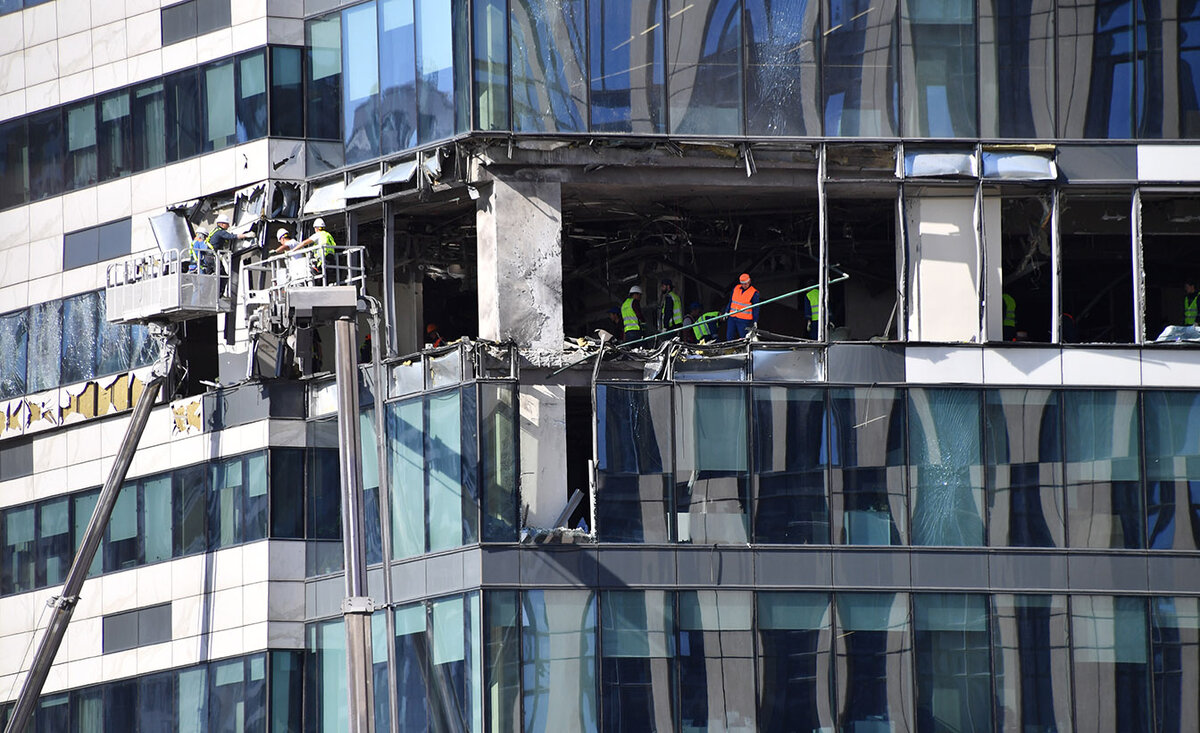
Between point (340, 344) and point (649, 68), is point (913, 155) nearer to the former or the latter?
point (649, 68)

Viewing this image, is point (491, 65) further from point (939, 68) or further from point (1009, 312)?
point (1009, 312)

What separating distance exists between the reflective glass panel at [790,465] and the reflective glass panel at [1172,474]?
22.1ft

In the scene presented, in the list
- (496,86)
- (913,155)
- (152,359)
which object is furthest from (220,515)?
(913,155)

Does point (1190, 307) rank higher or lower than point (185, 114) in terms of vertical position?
lower

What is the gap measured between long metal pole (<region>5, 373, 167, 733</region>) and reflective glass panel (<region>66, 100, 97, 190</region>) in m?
7.08

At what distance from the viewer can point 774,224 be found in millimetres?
57156

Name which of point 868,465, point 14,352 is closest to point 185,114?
point 14,352

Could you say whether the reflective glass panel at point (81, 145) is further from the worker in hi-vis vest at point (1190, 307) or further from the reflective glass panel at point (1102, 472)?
the worker in hi-vis vest at point (1190, 307)

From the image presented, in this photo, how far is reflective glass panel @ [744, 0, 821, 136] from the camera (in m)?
52.5

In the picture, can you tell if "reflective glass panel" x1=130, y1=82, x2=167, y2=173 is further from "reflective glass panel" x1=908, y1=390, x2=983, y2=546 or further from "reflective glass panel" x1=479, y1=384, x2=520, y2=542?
"reflective glass panel" x1=908, y1=390, x2=983, y2=546

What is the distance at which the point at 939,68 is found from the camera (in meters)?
52.8

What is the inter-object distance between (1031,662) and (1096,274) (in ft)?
43.8

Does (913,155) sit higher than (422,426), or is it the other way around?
(913,155)

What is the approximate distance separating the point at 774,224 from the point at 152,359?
14622mm
